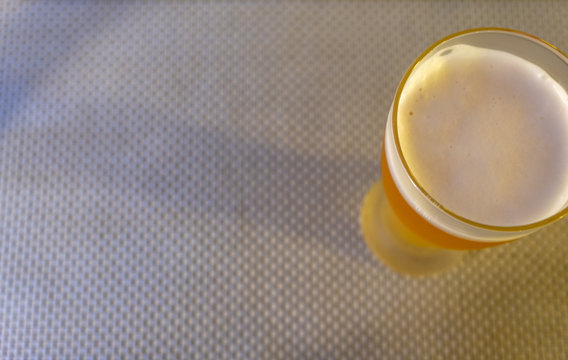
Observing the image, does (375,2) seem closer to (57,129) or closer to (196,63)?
(196,63)

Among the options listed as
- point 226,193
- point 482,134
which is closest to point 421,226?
point 482,134

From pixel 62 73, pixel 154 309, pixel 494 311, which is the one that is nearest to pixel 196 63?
pixel 62 73

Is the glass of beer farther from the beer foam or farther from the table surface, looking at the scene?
the table surface

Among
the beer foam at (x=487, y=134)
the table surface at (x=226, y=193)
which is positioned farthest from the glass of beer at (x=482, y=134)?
the table surface at (x=226, y=193)

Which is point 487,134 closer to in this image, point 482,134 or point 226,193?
point 482,134

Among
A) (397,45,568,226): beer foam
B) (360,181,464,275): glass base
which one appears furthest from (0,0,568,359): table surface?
(397,45,568,226): beer foam

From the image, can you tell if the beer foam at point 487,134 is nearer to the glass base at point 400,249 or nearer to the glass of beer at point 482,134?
the glass of beer at point 482,134
